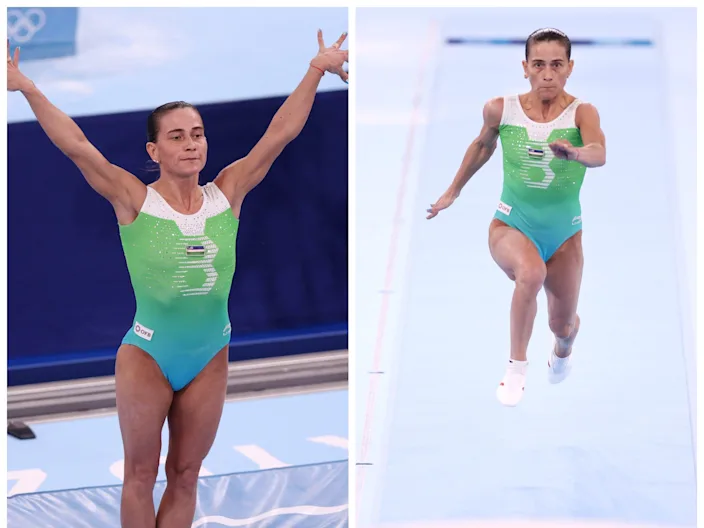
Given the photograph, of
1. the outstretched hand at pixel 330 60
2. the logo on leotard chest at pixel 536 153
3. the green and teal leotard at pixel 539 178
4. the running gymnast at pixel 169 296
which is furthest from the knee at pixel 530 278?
the running gymnast at pixel 169 296

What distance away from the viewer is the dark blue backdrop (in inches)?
252

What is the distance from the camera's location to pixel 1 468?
497cm

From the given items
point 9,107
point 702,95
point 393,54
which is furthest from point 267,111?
point 393,54

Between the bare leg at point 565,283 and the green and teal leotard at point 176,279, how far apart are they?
1492 mm

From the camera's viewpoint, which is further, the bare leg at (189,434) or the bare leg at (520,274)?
the bare leg at (520,274)

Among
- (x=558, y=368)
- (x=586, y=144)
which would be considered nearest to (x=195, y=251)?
(x=586, y=144)

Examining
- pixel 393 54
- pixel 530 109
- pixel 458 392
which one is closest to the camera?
pixel 530 109

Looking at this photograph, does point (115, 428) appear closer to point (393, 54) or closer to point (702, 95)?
point (702, 95)

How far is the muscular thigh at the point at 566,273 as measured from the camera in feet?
16.7

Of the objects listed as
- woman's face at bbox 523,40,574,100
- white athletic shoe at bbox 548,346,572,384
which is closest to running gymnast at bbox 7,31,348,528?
woman's face at bbox 523,40,574,100

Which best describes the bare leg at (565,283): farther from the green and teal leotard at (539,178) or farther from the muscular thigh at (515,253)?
the muscular thigh at (515,253)

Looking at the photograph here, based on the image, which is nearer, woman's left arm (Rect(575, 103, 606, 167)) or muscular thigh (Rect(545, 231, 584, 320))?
woman's left arm (Rect(575, 103, 606, 167))

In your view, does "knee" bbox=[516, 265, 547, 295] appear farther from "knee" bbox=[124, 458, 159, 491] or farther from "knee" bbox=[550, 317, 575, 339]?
"knee" bbox=[124, 458, 159, 491]

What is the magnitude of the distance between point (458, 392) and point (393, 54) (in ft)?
14.2
